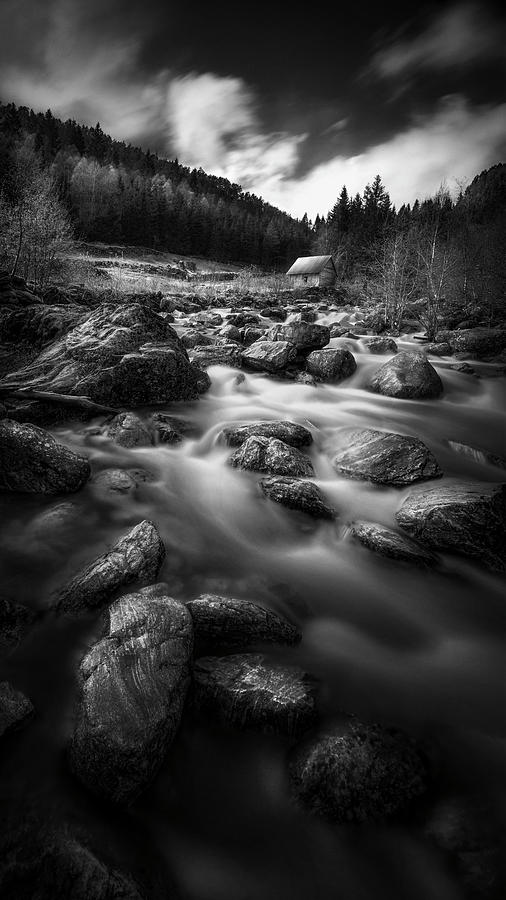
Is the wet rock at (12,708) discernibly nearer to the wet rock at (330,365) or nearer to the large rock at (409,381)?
the large rock at (409,381)

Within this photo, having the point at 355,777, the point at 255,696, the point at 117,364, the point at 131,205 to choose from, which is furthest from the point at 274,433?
the point at 131,205

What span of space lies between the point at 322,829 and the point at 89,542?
2788mm

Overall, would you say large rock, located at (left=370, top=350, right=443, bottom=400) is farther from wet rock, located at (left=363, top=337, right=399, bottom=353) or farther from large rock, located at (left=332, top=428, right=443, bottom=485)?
wet rock, located at (left=363, top=337, right=399, bottom=353)

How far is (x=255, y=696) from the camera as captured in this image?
2389mm

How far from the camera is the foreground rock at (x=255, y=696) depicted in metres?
2.34

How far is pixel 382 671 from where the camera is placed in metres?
2.82

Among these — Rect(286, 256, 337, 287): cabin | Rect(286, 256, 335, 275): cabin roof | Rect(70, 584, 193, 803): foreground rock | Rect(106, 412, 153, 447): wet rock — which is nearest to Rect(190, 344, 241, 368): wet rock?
Rect(106, 412, 153, 447): wet rock

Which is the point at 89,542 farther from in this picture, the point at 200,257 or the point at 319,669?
the point at 200,257

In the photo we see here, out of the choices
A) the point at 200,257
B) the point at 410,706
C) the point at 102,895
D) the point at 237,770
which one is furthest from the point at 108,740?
the point at 200,257

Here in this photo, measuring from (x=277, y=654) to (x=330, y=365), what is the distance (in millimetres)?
7845

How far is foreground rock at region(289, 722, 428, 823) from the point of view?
6.62 feet

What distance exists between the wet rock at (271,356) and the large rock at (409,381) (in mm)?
2154

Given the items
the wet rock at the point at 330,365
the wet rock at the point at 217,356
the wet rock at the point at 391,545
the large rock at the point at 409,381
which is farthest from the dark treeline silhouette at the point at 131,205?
the wet rock at the point at 391,545

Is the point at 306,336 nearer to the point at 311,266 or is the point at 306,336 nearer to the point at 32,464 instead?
the point at 32,464
